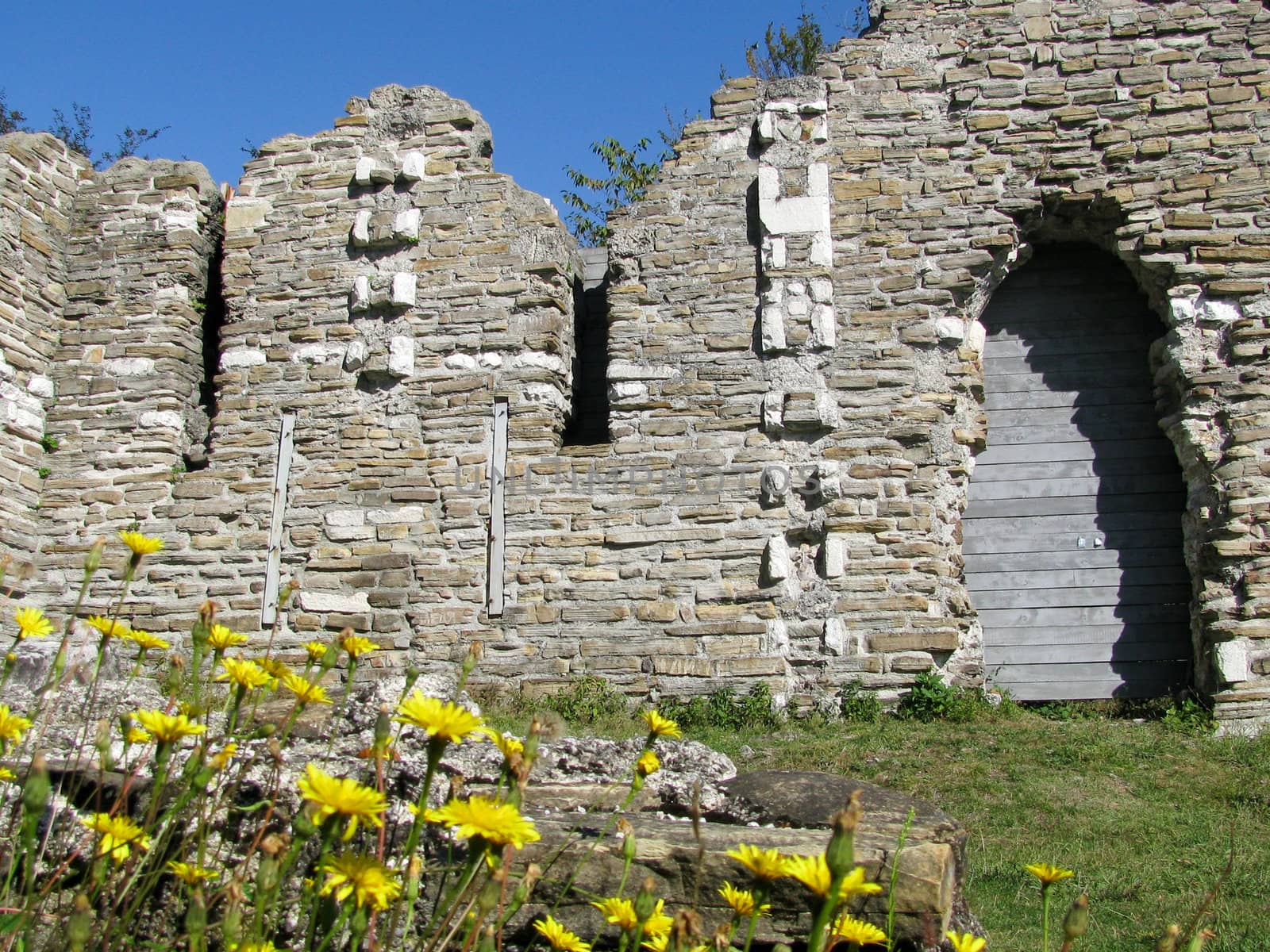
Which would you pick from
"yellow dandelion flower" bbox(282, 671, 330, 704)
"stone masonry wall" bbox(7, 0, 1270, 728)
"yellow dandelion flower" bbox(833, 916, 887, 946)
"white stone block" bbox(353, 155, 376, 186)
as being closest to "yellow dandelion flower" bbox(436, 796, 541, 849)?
"yellow dandelion flower" bbox(282, 671, 330, 704)

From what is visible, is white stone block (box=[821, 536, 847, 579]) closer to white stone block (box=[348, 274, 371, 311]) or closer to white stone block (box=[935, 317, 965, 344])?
white stone block (box=[935, 317, 965, 344])

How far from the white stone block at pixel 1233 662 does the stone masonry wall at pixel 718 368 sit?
0.02 metres

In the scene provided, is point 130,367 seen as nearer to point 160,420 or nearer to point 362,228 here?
point 160,420

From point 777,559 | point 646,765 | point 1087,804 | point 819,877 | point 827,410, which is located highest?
point 827,410

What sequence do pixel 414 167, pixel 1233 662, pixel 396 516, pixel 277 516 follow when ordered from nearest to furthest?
pixel 1233 662 < pixel 396 516 < pixel 277 516 < pixel 414 167

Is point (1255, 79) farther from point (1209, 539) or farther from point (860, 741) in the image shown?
point (860, 741)

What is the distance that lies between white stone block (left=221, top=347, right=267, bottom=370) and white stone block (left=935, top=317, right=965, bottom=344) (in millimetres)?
4709

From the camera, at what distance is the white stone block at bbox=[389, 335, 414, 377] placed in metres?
7.64

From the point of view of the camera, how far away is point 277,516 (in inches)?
297

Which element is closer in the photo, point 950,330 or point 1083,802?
point 1083,802

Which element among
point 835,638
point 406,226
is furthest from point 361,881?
point 406,226

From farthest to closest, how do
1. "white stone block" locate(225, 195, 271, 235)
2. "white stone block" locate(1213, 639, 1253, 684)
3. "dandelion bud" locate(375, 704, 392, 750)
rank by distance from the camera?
"white stone block" locate(225, 195, 271, 235) < "white stone block" locate(1213, 639, 1253, 684) < "dandelion bud" locate(375, 704, 392, 750)

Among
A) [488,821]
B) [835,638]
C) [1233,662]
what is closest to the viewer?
[488,821]

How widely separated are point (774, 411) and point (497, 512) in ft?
6.38
